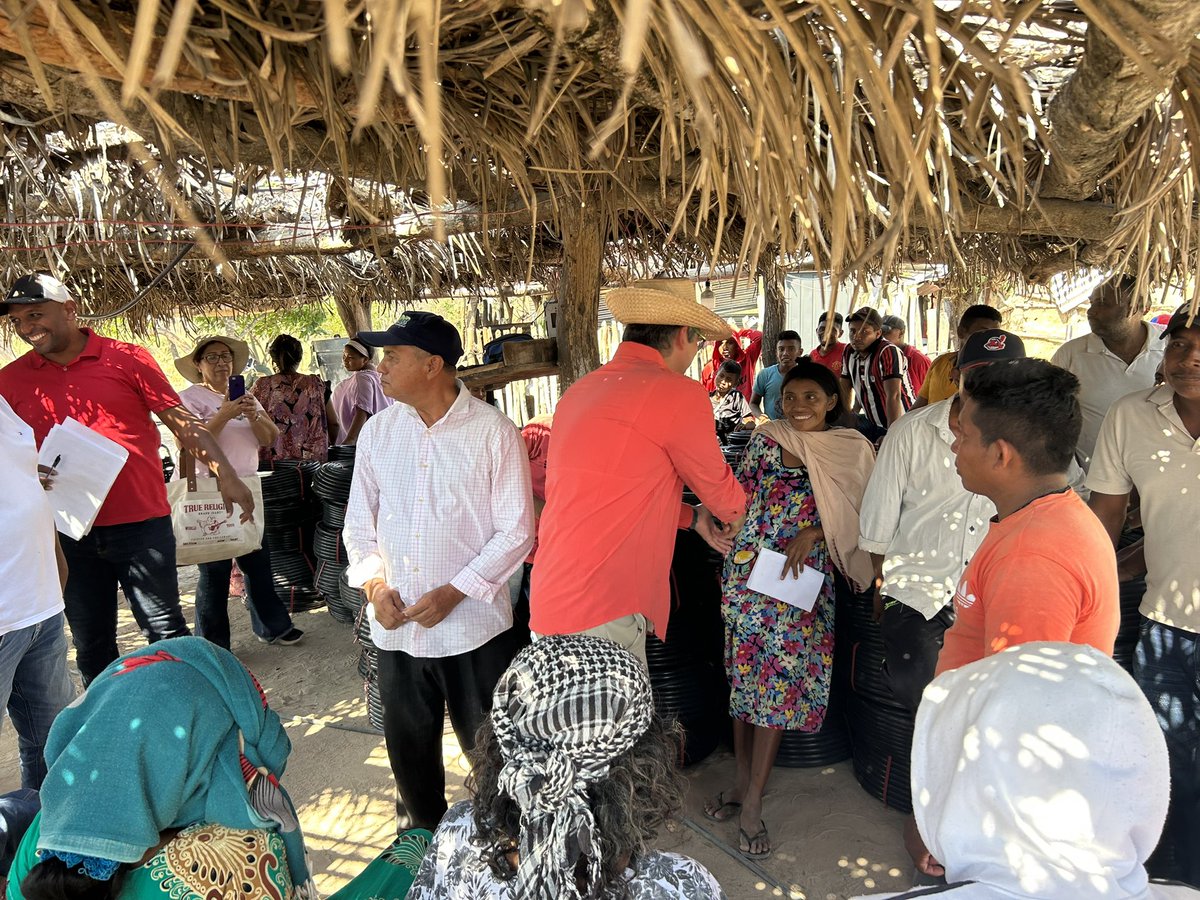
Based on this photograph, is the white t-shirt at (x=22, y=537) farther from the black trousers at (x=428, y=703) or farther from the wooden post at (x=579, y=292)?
the wooden post at (x=579, y=292)

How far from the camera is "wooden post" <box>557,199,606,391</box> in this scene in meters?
3.66

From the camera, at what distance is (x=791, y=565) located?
10.2ft

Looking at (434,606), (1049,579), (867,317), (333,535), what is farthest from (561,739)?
(867,317)

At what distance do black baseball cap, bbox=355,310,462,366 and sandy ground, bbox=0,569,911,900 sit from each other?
1.82 m

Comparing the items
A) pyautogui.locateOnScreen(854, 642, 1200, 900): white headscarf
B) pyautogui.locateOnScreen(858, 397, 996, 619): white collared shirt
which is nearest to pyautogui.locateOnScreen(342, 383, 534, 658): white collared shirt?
pyautogui.locateOnScreen(858, 397, 996, 619): white collared shirt

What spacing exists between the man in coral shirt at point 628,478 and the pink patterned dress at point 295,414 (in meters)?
4.51

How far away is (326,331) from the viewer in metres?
26.7

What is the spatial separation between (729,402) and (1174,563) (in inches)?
208

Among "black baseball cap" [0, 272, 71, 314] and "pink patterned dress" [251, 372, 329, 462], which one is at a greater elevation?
"black baseball cap" [0, 272, 71, 314]

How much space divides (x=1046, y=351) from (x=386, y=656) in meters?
20.6

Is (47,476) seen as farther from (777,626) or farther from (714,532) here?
(777,626)

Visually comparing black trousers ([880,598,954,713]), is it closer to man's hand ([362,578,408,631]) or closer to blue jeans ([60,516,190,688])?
man's hand ([362,578,408,631])

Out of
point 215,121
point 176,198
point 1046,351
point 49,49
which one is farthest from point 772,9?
point 1046,351

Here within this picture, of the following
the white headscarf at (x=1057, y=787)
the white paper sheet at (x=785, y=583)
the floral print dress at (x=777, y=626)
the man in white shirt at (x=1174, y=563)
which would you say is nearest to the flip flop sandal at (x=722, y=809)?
the floral print dress at (x=777, y=626)
